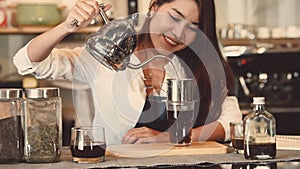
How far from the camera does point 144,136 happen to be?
1.90 metres

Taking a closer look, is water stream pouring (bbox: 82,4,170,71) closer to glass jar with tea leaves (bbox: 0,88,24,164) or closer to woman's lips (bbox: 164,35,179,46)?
glass jar with tea leaves (bbox: 0,88,24,164)

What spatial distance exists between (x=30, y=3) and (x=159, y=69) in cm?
173

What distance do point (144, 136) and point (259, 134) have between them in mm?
349

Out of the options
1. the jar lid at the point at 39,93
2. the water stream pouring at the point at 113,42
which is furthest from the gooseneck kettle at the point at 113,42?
the jar lid at the point at 39,93

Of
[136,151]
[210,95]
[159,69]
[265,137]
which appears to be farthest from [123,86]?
[265,137]

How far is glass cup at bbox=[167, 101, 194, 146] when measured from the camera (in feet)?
5.82

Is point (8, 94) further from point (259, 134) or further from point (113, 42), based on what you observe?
point (259, 134)

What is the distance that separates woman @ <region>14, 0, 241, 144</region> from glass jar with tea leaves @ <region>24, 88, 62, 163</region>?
0.28 meters

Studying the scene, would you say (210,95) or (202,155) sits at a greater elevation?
(210,95)

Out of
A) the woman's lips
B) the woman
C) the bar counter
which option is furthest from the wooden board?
the woman's lips

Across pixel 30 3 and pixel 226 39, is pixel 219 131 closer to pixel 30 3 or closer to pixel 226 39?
pixel 226 39

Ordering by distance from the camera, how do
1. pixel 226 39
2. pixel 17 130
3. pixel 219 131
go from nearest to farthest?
pixel 17 130 < pixel 219 131 < pixel 226 39

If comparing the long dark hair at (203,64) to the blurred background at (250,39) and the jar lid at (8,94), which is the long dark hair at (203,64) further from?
the blurred background at (250,39)

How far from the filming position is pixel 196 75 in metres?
2.18
